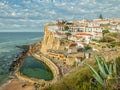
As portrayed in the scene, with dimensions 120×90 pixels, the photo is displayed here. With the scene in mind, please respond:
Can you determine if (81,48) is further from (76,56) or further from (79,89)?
(79,89)

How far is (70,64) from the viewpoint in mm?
44750

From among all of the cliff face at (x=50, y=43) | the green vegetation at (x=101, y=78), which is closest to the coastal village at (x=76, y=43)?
the cliff face at (x=50, y=43)

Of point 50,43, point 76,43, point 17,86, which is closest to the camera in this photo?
point 17,86

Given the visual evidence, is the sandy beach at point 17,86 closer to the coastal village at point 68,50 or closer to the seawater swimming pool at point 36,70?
the coastal village at point 68,50

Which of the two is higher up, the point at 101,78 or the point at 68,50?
the point at 101,78

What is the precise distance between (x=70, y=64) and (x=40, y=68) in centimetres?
584

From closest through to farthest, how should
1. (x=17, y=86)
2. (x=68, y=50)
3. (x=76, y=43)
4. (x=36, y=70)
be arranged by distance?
(x=17, y=86), (x=36, y=70), (x=68, y=50), (x=76, y=43)

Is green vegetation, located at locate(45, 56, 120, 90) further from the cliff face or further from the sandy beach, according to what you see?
the cliff face

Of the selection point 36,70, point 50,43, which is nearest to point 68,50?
point 36,70

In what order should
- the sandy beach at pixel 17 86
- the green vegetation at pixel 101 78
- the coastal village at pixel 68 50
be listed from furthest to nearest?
the coastal village at pixel 68 50
the sandy beach at pixel 17 86
the green vegetation at pixel 101 78

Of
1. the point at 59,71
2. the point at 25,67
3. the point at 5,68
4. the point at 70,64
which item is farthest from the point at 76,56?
the point at 5,68

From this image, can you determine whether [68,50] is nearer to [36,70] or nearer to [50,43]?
[36,70]

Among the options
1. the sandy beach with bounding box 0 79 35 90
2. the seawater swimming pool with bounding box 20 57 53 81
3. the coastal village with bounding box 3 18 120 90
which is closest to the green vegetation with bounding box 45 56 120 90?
the sandy beach with bounding box 0 79 35 90

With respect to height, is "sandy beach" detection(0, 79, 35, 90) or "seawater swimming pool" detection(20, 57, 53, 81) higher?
"sandy beach" detection(0, 79, 35, 90)
